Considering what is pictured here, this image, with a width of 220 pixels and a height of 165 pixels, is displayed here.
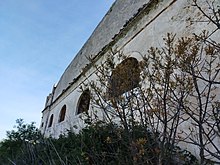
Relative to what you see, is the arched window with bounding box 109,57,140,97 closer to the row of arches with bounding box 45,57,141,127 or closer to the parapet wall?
the row of arches with bounding box 45,57,141,127

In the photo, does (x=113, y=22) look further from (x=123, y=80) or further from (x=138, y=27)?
(x=123, y=80)

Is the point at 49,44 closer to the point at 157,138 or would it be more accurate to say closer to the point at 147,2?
the point at 147,2

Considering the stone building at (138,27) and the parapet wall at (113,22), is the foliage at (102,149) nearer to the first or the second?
the stone building at (138,27)

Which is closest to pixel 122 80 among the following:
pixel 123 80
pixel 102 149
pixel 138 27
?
pixel 123 80

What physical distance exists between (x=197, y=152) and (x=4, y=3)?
732 cm

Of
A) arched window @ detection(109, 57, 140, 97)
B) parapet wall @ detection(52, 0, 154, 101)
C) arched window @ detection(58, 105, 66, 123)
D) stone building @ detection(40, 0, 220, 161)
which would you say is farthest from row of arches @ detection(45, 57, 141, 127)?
arched window @ detection(58, 105, 66, 123)

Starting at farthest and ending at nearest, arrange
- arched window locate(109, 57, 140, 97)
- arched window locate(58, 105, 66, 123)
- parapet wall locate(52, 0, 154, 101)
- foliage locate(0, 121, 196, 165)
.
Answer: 1. arched window locate(58, 105, 66, 123)
2. parapet wall locate(52, 0, 154, 101)
3. arched window locate(109, 57, 140, 97)
4. foliage locate(0, 121, 196, 165)

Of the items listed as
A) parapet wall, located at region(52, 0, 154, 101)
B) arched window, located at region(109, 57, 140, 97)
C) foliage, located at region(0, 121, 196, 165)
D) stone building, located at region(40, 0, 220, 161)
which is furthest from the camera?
parapet wall, located at region(52, 0, 154, 101)

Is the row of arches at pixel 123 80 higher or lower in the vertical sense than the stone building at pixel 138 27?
lower

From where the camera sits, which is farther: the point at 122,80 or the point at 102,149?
the point at 102,149

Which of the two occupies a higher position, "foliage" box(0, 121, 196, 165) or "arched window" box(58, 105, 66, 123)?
"arched window" box(58, 105, 66, 123)

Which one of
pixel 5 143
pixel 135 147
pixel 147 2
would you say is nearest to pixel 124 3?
pixel 147 2

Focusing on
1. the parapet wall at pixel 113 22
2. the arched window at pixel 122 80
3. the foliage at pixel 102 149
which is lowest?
the foliage at pixel 102 149

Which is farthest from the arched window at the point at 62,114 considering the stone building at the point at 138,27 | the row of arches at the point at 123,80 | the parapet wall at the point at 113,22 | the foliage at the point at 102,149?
the row of arches at the point at 123,80
